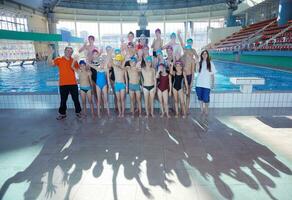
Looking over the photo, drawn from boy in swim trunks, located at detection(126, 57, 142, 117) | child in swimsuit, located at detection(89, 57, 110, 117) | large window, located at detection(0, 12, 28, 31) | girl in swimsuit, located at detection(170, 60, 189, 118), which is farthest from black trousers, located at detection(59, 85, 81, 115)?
large window, located at detection(0, 12, 28, 31)

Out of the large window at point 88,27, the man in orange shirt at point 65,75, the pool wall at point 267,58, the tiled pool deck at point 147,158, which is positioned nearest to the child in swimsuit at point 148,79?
the tiled pool deck at point 147,158

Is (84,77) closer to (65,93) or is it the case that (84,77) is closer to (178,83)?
(65,93)

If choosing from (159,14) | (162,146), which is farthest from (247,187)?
(159,14)

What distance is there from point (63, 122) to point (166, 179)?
7.70 feet

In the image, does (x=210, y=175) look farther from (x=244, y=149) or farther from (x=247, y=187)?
(x=244, y=149)

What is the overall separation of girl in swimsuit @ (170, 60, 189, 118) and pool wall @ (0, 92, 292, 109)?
2.22ft

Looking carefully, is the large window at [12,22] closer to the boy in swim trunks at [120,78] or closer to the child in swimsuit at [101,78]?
the child in swimsuit at [101,78]

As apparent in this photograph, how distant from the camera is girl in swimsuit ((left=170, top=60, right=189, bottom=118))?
373 cm

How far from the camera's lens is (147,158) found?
2461mm

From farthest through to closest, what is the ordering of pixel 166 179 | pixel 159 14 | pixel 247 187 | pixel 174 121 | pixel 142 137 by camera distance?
pixel 159 14 → pixel 174 121 → pixel 142 137 → pixel 166 179 → pixel 247 187

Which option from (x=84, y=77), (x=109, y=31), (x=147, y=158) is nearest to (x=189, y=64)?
(x=84, y=77)

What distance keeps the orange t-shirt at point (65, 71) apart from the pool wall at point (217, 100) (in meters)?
0.85

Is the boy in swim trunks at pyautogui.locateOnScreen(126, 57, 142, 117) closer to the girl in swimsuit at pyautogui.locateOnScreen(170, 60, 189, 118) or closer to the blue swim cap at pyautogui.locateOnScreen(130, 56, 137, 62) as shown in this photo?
the blue swim cap at pyautogui.locateOnScreen(130, 56, 137, 62)

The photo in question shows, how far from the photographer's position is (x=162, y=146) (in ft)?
9.05
